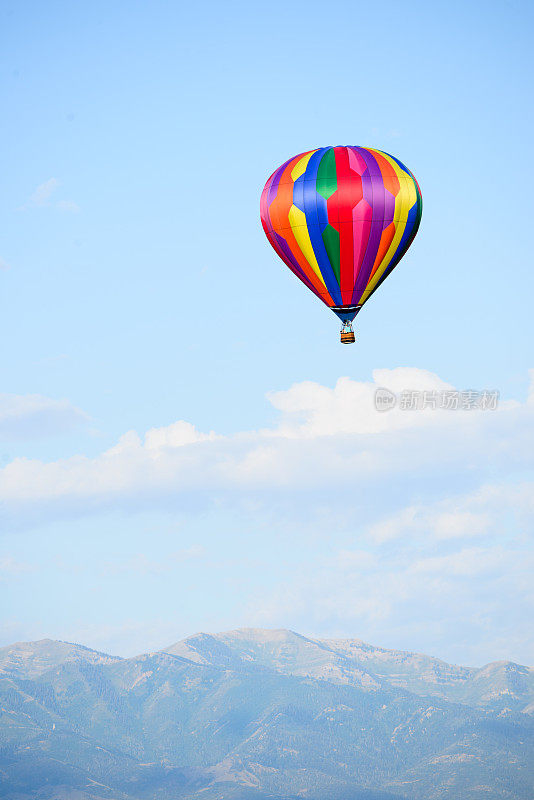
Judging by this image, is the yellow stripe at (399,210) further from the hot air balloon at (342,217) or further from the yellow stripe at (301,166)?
the yellow stripe at (301,166)

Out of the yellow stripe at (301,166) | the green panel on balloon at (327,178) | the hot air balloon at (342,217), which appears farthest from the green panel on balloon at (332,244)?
the yellow stripe at (301,166)

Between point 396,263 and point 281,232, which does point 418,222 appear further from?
point 281,232

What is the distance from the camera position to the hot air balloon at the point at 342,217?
78.8 meters

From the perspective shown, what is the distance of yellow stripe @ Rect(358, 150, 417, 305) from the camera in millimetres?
80125

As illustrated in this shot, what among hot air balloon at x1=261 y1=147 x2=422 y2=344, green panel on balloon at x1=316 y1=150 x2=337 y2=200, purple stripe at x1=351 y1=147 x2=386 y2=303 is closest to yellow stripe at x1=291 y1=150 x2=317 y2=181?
hot air balloon at x1=261 y1=147 x2=422 y2=344

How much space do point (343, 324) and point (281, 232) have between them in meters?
8.03

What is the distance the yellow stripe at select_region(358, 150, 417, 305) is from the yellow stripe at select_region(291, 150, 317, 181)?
Result: 4.68 metres

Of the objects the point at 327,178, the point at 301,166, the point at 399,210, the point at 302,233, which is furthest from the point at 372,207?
the point at 301,166

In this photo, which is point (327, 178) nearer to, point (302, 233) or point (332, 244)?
point (302, 233)

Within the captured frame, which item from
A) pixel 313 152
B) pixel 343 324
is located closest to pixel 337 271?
pixel 343 324

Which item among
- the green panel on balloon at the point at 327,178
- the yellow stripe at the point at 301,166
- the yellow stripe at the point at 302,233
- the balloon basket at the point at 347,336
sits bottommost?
the balloon basket at the point at 347,336

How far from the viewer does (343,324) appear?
80688mm

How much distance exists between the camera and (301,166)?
80.2 m

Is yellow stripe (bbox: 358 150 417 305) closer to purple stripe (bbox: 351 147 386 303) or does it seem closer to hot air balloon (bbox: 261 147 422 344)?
hot air balloon (bbox: 261 147 422 344)
